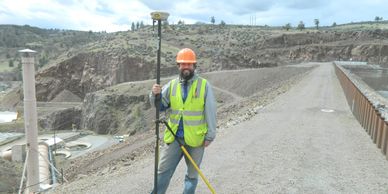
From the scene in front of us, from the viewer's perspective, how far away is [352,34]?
92.6m

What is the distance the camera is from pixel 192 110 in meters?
5.37

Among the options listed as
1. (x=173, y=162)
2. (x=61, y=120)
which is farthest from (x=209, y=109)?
(x=61, y=120)

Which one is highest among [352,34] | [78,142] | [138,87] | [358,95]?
[352,34]

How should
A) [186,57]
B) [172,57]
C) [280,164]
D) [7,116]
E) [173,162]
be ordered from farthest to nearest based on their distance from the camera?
1. [172,57]
2. [7,116]
3. [280,164]
4. [173,162]
5. [186,57]

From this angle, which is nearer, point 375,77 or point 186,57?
Answer: point 186,57

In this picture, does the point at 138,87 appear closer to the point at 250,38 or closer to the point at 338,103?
the point at 338,103

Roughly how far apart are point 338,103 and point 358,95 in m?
4.34

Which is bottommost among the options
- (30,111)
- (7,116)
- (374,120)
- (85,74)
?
(7,116)

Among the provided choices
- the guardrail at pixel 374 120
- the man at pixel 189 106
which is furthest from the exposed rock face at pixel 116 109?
the man at pixel 189 106

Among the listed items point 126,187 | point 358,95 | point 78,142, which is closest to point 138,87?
point 78,142

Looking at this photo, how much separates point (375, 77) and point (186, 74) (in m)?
50.5

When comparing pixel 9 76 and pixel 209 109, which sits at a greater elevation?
pixel 209 109

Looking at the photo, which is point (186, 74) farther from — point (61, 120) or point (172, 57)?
point (172, 57)

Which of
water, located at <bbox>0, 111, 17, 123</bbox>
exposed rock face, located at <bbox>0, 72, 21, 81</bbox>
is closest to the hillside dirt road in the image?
water, located at <bbox>0, 111, 17, 123</bbox>
